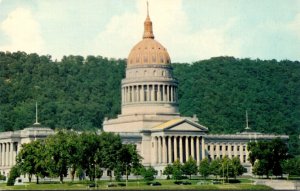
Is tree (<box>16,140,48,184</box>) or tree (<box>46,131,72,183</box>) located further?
tree (<box>16,140,48,184</box>)

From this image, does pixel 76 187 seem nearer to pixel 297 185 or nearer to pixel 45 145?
pixel 45 145

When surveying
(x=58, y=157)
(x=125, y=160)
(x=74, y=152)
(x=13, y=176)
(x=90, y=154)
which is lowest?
(x=13, y=176)

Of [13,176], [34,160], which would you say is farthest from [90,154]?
[13,176]

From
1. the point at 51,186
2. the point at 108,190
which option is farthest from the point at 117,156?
the point at 108,190

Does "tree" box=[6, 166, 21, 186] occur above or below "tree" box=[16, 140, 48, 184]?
below

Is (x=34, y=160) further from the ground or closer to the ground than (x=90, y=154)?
closer to the ground

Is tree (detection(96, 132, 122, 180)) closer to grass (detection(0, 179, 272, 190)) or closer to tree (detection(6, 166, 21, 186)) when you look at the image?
grass (detection(0, 179, 272, 190))

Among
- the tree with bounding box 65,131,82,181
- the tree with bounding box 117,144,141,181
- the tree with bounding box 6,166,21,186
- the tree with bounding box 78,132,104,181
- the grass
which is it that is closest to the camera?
the grass

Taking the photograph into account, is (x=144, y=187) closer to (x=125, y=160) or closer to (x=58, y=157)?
(x=125, y=160)

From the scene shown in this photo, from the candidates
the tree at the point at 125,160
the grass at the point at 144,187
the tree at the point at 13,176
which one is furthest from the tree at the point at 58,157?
the tree at the point at 125,160

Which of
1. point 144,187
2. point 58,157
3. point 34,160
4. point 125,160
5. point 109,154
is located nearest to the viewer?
point 144,187

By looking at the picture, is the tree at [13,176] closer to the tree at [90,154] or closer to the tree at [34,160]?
the tree at [34,160]

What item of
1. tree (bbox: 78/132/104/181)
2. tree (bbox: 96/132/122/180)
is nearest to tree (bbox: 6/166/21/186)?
tree (bbox: 78/132/104/181)

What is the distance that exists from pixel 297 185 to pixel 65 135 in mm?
46676
